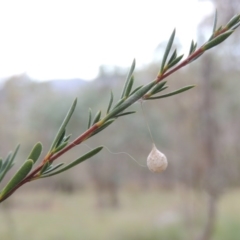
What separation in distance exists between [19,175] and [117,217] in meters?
3.14

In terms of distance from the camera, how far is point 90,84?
3.23 metres

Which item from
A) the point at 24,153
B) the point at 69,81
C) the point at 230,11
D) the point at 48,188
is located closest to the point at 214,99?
the point at 230,11

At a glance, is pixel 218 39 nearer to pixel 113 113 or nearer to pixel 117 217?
pixel 113 113

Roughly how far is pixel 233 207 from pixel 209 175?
113cm

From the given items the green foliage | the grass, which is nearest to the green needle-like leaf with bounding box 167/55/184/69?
the green foliage

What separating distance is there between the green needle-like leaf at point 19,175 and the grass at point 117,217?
1.94 meters

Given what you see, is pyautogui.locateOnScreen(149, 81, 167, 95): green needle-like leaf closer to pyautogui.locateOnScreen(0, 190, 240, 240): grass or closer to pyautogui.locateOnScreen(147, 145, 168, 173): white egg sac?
pyautogui.locateOnScreen(147, 145, 168, 173): white egg sac

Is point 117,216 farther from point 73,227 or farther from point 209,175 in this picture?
point 209,175

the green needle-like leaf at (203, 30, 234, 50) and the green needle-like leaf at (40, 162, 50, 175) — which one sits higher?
the green needle-like leaf at (203, 30, 234, 50)

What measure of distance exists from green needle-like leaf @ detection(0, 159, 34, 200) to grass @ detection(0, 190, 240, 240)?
1940mm

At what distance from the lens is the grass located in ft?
7.64

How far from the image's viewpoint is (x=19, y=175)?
12 centimetres

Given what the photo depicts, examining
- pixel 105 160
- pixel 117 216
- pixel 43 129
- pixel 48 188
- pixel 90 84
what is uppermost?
pixel 90 84

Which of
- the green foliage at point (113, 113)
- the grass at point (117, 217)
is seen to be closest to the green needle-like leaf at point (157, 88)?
the green foliage at point (113, 113)
